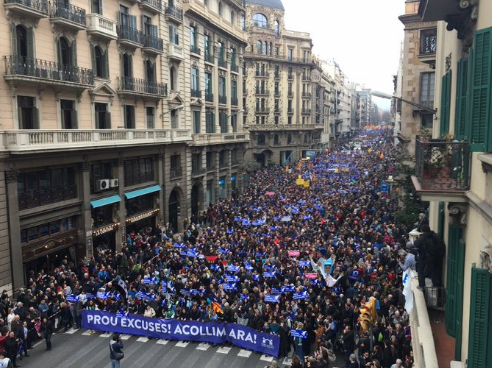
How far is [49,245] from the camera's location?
24391 millimetres

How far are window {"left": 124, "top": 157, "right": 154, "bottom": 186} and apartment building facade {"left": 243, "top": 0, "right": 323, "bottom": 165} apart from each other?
40639 mm

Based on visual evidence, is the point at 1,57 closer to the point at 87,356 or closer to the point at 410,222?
the point at 87,356

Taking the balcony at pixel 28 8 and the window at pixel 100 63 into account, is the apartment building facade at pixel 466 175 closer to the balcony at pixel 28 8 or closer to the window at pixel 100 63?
the balcony at pixel 28 8

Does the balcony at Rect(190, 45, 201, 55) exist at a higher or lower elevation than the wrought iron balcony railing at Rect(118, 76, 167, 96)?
higher

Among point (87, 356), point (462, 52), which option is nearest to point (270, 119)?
point (87, 356)

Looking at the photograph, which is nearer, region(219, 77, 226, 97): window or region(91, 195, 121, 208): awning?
region(91, 195, 121, 208): awning

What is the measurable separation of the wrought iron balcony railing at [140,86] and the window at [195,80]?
18.0 feet

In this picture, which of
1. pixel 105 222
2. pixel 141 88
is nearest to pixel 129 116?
pixel 141 88

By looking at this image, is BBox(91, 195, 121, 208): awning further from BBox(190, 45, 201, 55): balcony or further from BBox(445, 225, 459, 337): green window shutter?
BBox(445, 225, 459, 337): green window shutter

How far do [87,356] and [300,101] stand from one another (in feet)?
242

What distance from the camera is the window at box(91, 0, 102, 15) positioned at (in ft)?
91.2

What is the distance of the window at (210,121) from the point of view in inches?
1734

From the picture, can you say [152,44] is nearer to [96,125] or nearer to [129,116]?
[129,116]

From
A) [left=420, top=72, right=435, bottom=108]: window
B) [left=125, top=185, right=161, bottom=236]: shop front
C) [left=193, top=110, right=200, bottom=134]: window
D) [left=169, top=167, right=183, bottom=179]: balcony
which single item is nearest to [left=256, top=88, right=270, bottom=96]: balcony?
[left=193, top=110, right=200, bottom=134]: window
